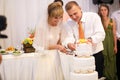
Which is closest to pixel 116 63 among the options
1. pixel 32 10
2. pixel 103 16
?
pixel 103 16

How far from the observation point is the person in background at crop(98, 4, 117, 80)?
4.43 metres

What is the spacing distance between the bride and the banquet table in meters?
0.56

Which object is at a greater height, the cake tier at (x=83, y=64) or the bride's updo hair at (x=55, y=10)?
the bride's updo hair at (x=55, y=10)

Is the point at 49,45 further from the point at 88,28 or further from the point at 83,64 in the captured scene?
the point at 83,64

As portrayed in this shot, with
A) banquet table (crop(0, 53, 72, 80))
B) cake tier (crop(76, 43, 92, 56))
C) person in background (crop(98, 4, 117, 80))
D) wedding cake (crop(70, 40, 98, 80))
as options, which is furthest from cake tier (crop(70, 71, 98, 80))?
person in background (crop(98, 4, 117, 80))

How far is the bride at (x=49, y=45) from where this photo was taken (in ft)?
8.95

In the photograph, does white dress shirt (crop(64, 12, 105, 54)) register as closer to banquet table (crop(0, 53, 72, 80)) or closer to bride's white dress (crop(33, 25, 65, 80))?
bride's white dress (crop(33, 25, 65, 80))

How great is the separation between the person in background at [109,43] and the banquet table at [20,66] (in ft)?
4.46

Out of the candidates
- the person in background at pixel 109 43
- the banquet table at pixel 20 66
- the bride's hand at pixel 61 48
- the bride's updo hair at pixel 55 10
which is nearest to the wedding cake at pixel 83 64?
the bride's hand at pixel 61 48

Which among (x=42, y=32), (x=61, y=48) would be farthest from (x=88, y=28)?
(x=42, y=32)

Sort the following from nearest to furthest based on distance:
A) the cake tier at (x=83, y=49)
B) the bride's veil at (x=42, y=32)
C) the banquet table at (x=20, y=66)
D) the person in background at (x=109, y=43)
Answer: the cake tier at (x=83, y=49)
the bride's veil at (x=42, y=32)
the banquet table at (x=20, y=66)
the person in background at (x=109, y=43)

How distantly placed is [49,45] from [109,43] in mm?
1995

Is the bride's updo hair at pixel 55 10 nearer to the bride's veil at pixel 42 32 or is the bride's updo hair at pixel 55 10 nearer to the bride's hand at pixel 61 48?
the bride's veil at pixel 42 32

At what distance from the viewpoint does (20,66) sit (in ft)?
11.2
